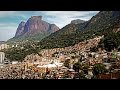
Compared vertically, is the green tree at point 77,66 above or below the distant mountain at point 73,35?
below

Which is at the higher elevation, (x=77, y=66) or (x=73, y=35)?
(x=73, y=35)

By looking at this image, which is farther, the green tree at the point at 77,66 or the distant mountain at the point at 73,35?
the distant mountain at the point at 73,35

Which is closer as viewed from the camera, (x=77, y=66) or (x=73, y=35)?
(x=77, y=66)

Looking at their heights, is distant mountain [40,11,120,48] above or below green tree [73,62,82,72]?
above

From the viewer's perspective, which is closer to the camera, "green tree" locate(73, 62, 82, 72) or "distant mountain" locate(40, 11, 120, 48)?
"green tree" locate(73, 62, 82, 72)

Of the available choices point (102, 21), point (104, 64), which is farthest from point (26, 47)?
point (102, 21)
